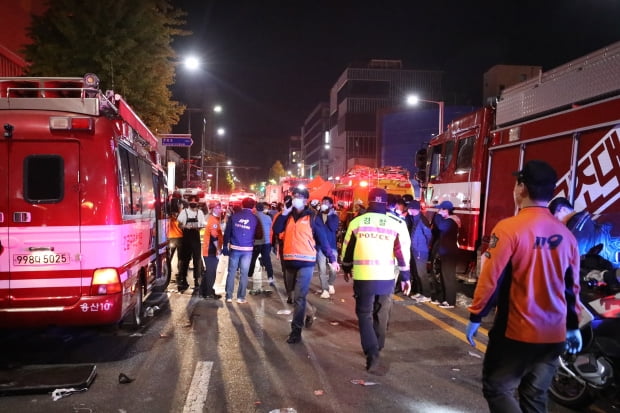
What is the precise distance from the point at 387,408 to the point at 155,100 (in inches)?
592

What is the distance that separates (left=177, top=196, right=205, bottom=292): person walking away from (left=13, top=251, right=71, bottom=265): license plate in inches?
203

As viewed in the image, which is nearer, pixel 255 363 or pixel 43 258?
pixel 43 258

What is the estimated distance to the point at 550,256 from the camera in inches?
123

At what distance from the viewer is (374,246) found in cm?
570

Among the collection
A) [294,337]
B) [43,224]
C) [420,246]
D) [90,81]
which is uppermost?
[90,81]

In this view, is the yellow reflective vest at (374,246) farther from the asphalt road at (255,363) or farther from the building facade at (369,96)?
the building facade at (369,96)

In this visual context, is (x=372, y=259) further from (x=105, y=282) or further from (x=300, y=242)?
Answer: (x=105, y=282)

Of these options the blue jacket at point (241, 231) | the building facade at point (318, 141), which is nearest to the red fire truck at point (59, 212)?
the blue jacket at point (241, 231)

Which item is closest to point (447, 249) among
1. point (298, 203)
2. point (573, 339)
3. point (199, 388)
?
point (298, 203)

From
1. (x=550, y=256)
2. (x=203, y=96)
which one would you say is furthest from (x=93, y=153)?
(x=203, y=96)

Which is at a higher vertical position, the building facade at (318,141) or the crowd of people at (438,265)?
the building facade at (318,141)

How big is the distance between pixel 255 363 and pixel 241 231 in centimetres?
373

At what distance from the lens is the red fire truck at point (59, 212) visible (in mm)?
5621

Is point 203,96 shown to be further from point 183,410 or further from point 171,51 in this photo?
point 183,410
